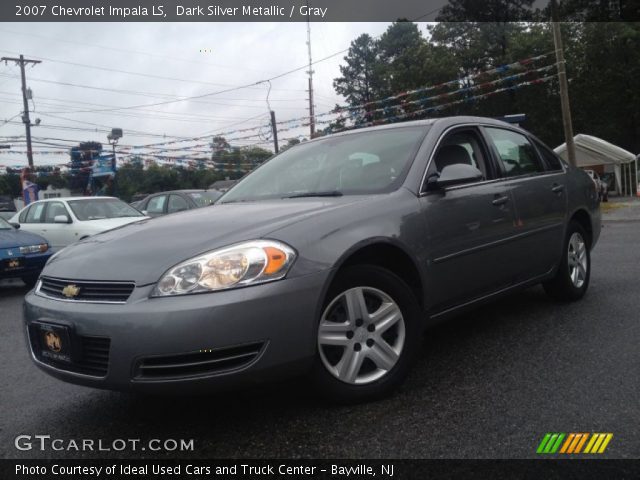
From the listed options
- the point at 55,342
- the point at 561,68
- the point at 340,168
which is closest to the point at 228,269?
the point at 55,342

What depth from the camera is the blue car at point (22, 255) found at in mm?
7818

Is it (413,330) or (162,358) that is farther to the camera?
(413,330)

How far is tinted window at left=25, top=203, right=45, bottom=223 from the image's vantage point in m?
10.7

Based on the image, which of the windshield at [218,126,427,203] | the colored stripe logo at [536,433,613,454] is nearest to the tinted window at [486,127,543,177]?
the windshield at [218,126,427,203]

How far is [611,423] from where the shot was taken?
2.47 m

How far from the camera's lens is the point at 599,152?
94.7 ft

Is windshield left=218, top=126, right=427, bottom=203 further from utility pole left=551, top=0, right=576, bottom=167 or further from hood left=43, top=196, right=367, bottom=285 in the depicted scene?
utility pole left=551, top=0, right=576, bottom=167

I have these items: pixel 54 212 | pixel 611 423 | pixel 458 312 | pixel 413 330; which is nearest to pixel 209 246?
pixel 413 330

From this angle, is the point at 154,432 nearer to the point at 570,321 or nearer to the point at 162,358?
the point at 162,358

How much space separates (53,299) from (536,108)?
40.3 m

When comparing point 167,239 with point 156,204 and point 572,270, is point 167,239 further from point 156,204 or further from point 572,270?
point 156,204

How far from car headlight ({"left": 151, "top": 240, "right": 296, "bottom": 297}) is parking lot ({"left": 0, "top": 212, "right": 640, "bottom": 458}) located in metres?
0.70

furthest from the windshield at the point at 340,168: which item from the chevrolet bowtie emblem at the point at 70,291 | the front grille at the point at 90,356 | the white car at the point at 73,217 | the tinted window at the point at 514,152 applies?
the white car at the point at 73,217

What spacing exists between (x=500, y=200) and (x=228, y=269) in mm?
2116
